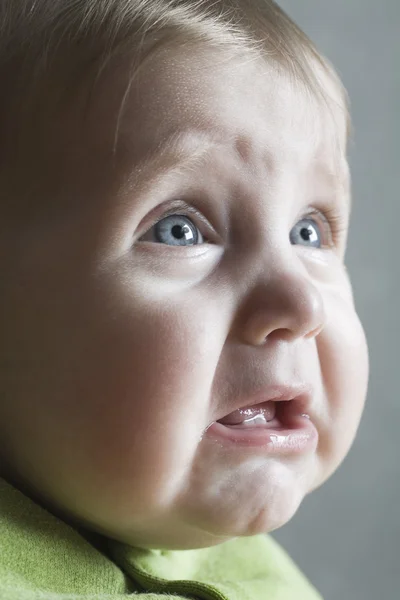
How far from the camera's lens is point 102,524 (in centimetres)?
68

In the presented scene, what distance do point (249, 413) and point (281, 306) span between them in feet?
0.27

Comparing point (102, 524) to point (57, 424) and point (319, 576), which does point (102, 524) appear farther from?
point (319, 576)

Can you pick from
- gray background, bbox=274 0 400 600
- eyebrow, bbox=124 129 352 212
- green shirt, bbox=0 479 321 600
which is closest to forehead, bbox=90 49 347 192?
eyebrow, bbox=124 129 352 212

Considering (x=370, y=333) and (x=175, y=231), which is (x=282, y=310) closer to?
(x=175, y=231)

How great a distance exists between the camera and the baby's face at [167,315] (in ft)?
2.08

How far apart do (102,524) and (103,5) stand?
373 mm

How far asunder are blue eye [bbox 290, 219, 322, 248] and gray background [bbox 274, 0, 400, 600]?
508mm

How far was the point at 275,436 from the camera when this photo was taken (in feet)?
2.25

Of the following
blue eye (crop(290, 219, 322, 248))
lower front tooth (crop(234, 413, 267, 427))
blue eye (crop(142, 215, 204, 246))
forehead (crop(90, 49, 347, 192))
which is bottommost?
lower front tooth (crop(234, 413, 267, 427))

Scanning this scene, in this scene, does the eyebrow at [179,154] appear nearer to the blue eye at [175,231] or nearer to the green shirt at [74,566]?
the blue eye at [175,231]

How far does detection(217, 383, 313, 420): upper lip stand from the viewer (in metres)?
0.66

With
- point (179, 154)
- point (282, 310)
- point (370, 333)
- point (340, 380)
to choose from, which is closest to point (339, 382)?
point (340, 380)

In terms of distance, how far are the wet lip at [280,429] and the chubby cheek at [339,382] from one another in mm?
22

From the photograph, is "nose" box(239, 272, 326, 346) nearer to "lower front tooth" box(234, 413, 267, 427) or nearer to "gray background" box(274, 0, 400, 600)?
"lower front tooth" box(234, 413, 267, 427)
